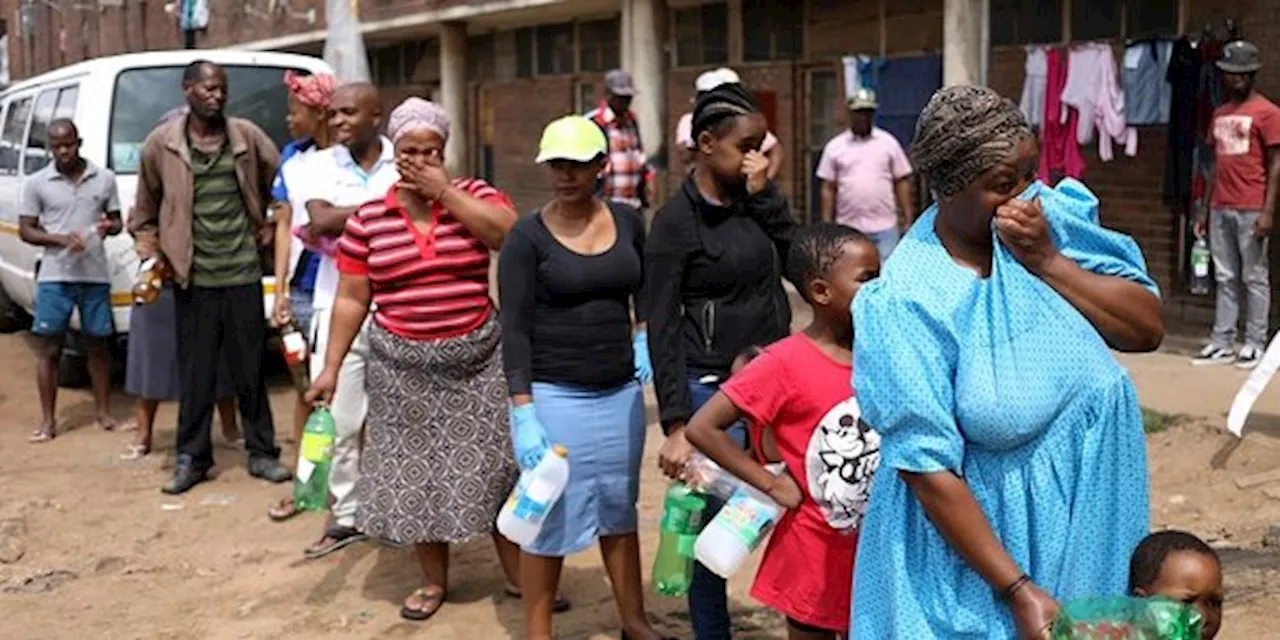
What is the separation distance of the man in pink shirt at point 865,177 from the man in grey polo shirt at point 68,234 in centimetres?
433

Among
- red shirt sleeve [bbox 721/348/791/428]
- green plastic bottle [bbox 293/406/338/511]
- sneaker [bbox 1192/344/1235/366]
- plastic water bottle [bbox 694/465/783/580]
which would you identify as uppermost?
red shirt sleeve [bbox 721/348/791/428]

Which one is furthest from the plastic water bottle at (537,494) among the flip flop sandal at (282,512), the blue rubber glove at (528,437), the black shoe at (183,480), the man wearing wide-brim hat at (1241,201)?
the man wearing wide-brim hat at (1241,201)

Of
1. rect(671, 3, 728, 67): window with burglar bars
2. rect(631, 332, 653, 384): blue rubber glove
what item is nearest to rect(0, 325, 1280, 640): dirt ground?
rect(631, 332, 653, 384): blue rubber glove

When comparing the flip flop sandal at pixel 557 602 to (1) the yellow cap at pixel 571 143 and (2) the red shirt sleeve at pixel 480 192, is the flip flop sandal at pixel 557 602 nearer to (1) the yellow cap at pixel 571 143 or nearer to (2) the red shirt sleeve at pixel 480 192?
(2) the red shirt sleeve at pixel 480 192

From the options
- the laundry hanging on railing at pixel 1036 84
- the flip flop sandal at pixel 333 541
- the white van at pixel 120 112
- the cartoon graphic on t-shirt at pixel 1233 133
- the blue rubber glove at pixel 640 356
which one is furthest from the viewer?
the laundry hanging on railing at pixel 1036 84

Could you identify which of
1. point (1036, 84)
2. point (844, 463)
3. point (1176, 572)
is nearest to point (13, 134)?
point (1036, 84)

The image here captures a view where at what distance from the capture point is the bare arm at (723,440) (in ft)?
11.1

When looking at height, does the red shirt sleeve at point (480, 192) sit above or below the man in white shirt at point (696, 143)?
below

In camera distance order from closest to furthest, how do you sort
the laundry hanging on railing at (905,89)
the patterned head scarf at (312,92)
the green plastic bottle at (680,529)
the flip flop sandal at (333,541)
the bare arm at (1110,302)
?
the bare arm at (1110,302) < the green plastic bottle at (680,529) < the flip flop sandal at (333,541) < the patterned head scarf at (312,92) < the laundry hanging on railing at (905,89)

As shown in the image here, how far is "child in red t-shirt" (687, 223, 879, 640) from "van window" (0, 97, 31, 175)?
314 inches

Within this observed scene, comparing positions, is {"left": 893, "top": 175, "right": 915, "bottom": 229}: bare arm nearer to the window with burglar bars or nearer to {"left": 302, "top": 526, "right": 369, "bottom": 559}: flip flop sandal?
{"left": 302, "top": 526, "right": 369, "bottom": 559}: flip flop sandal

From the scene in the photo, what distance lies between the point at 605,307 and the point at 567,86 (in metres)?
13.3

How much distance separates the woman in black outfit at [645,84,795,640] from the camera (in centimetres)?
402

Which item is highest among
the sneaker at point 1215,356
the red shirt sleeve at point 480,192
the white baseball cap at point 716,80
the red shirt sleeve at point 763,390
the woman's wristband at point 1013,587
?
the white baseball cap at point 716,80
